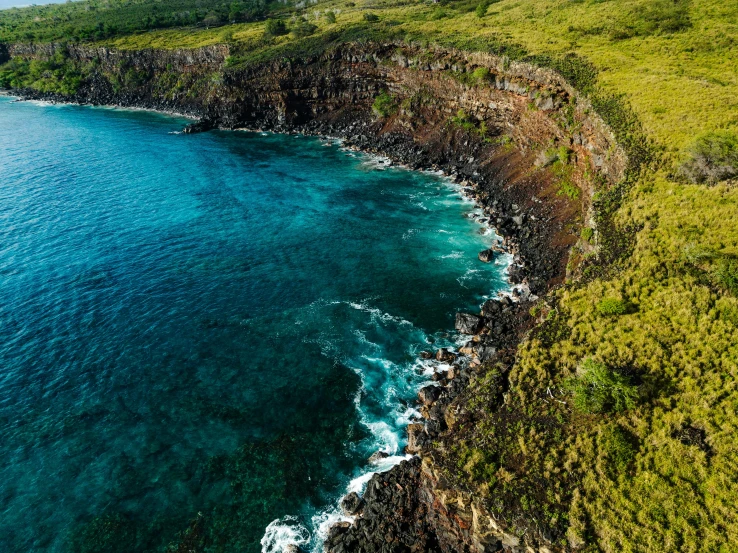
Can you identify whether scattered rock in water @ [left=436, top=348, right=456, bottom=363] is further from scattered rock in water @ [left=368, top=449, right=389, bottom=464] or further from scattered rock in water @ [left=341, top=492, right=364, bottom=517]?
scattered rock in water @ [left=341, top=492, right=364, bottom=517]

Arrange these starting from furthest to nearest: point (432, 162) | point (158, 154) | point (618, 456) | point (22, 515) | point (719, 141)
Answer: point (158, 154), point (432, 162), point (719, 141), point (22, 515), point (618, 456)

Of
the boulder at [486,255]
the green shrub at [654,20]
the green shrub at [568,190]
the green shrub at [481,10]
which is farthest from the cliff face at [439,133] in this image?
the green shrub at [481,10]

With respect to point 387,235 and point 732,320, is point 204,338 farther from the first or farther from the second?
point 732,320

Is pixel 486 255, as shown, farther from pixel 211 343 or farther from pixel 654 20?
pixel 654 20

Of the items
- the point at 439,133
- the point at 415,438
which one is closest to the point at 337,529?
the point at 415,438

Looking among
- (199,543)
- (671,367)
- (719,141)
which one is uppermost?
(719,141)

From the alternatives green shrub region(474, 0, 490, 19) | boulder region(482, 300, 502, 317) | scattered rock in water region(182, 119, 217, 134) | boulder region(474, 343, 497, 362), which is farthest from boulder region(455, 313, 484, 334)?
scattered rock in water region(182, 119, 217, 134)

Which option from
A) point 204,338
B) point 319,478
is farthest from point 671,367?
point 204,338
